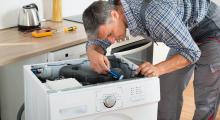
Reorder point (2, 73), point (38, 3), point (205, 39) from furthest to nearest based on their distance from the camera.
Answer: point (38, 3)
point (2, 73)
point (205, 39)

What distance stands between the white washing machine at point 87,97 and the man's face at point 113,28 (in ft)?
0.63

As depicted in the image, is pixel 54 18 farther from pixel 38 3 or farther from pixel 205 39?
pixel 205 39

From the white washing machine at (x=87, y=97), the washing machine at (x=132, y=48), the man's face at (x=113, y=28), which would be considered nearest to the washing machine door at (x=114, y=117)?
the white washing machine at (x=87, y=97)

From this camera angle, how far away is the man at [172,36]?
144cm

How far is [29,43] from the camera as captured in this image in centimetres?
197

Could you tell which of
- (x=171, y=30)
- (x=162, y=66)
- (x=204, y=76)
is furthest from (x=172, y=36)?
(x=204, y=76)

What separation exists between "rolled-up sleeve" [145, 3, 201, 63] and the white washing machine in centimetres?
18

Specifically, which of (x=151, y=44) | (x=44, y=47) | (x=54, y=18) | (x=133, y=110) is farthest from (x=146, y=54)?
(x=133, y=110)

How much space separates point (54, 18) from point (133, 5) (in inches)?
43.2

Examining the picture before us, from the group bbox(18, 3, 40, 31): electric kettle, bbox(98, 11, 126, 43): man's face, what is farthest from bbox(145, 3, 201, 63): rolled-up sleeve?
bbox(18, 3, 40, 31): electric kettle

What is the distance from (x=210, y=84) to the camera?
75.0 inches

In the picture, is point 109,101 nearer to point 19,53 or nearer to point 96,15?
point 96,15

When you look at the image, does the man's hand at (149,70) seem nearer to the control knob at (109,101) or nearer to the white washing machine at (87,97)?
the white washing machine at (87,97)

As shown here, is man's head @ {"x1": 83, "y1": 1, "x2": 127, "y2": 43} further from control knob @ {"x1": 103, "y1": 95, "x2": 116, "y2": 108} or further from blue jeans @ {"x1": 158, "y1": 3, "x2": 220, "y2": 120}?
blue jeans @ {"x1": 158, "y1": 3, "x2": 220, "y2": 120}
